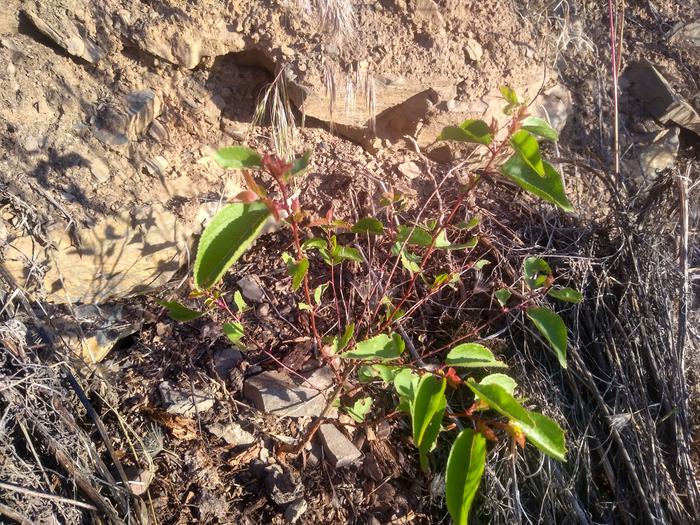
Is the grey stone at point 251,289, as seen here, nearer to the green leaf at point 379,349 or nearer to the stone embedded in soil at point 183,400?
the stone embedded in soil at point 183,400

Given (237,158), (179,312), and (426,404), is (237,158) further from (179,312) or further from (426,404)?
(426,404)

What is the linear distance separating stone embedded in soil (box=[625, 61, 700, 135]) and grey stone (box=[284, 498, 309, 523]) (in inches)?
81.0

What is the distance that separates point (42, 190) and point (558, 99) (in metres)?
1.89

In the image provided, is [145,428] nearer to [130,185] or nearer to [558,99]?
[130,185]

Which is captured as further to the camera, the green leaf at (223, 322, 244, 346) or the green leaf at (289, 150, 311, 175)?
the green leaf at (223, 322, 244, 346)

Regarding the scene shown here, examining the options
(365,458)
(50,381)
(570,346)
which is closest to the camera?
(50,381)

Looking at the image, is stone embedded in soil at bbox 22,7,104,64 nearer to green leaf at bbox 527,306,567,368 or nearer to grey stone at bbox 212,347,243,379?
grey stone at bbox 212,347,243,379

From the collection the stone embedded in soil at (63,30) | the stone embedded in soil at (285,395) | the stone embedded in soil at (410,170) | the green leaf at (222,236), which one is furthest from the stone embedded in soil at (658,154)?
the stone embedded in soil at (63,30)

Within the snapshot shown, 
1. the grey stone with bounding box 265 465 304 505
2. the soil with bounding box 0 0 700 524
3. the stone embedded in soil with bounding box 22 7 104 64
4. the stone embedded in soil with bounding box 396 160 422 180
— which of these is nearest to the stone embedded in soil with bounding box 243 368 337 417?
the soil with bounding box 0 0 700 524

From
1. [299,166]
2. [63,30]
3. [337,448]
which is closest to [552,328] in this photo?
[337,448]

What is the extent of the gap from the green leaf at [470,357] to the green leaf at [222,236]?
0.56 meters

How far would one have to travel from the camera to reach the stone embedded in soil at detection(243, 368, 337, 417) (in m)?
1.63

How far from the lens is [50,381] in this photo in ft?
4.60

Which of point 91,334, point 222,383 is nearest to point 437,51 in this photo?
point 222,383
